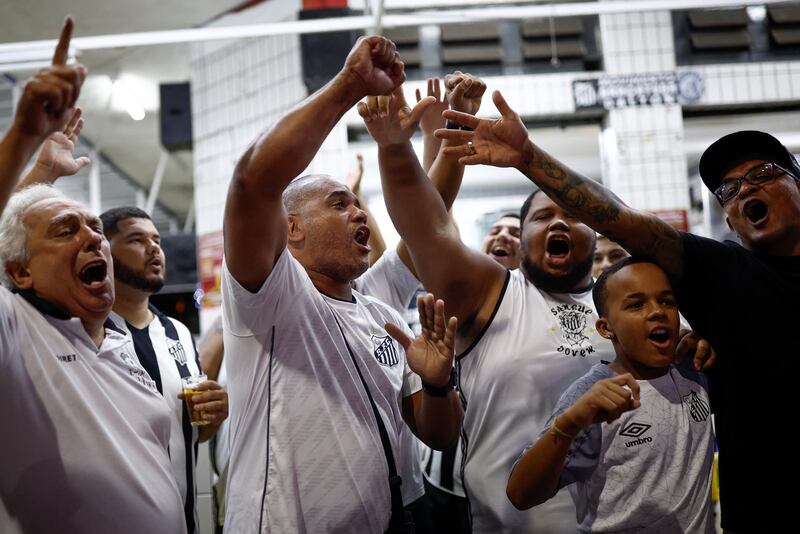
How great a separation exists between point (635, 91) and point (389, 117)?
15.0 ft

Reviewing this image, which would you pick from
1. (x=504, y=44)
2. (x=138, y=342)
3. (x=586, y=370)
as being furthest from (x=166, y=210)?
(x=586, y=370)

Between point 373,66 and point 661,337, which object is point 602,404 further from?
point 373,66

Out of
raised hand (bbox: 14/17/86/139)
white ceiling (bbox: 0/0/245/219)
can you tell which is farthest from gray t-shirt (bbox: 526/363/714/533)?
white ceiling (bbox: 0/0/245/219)

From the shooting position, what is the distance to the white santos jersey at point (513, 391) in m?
2.31

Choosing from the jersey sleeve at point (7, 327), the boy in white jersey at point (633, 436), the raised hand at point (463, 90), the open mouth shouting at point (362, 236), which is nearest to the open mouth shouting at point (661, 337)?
the boy in white jersey at point (633, 436)

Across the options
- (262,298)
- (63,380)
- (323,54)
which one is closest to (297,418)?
(262,298)

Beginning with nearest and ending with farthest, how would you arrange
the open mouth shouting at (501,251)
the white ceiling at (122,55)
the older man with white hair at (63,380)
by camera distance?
the older man with white hair at (63,380) < the open mouth shouting at (501,251) < the white ceiling at (122,55)

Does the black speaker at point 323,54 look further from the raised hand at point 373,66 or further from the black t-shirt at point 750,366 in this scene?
the black t-shirt at point 750,366

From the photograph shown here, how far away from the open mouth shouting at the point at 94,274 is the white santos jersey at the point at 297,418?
355 mm

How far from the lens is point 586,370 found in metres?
2.39

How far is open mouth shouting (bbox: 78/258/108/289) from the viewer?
1915 millimetres

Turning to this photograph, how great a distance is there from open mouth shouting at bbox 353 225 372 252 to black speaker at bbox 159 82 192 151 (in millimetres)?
5232

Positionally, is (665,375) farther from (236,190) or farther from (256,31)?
(256,31)

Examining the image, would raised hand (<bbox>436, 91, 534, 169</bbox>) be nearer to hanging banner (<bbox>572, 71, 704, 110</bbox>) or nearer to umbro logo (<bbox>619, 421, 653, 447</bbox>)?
umbro logo (<bbox>619, 421, 653, 447</bbox>)
